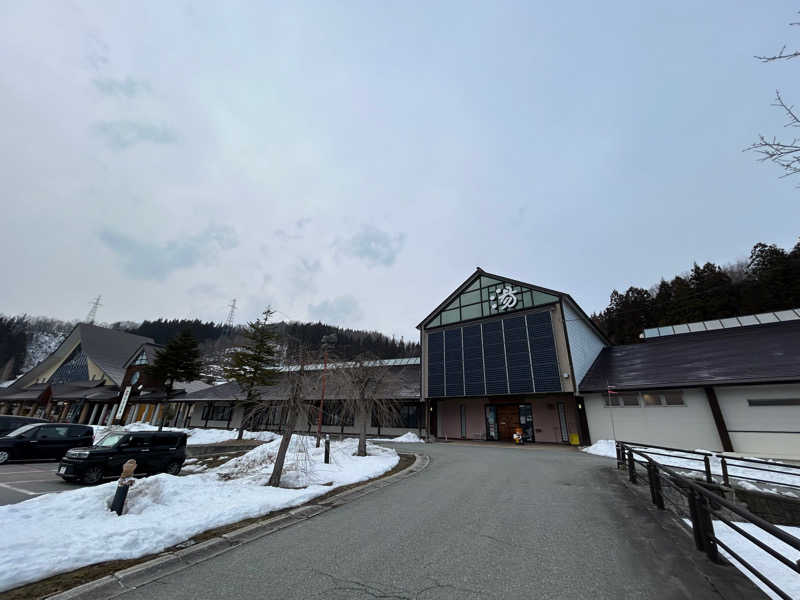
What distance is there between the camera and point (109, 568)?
423cm

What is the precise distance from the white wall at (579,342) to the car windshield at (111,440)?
941 inches

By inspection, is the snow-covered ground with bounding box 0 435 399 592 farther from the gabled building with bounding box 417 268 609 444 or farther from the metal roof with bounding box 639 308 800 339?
the metal roof with bounding box 639 308 800 339

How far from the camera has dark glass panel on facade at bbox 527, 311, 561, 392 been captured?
2225 centimetres

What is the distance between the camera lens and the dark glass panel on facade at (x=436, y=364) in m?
26.9

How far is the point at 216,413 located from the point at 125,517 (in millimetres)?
34352

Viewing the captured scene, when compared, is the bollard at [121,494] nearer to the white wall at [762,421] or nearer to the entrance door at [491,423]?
the entrance door at [491,423]

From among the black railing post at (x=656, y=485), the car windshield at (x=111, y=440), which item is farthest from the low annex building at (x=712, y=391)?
the car windshield at (x=111, y=440)

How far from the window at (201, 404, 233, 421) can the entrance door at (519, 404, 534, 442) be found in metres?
28.4

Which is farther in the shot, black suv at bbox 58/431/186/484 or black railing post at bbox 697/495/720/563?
black suv at bbox 58/431/186/484

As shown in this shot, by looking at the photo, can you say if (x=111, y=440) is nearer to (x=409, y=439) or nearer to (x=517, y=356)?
(x=409, y=439)

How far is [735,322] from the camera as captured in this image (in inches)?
955

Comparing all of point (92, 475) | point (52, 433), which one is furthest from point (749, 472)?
point (52, 433)

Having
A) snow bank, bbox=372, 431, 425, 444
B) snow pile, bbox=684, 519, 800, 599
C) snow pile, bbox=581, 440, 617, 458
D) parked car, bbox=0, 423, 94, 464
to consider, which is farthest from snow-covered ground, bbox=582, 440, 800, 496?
parked car, bbox=0, 423, 94, 464

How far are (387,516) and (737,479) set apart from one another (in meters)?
12.4
